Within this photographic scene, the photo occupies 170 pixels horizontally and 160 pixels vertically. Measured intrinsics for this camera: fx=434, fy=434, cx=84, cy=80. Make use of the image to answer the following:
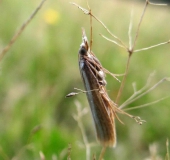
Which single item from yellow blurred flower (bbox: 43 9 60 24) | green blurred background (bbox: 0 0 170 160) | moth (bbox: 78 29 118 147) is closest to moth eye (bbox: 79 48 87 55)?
moth (bbox: 78 29 118 147)

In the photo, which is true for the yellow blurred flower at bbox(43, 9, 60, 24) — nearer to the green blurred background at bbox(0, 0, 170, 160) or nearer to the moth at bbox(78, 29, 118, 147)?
the green blurred background at bbox(0, 0, 170, 160)

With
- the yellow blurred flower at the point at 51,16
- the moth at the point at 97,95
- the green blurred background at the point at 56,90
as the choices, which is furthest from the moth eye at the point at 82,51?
the yellow blurred flower at the point at 51,16

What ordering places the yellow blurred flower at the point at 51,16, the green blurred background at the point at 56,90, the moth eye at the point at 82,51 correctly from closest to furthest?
1. the moth eye at the point at 82,51
2. the green blurred background at the point at 56,90
3. the yellow blurred flower at the point at 51,16

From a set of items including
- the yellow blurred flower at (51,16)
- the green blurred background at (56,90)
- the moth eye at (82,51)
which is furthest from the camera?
the yellow blurred flower at (51,16)

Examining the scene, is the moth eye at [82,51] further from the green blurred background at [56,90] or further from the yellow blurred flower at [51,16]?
the yellow blurred flower at [51,16]

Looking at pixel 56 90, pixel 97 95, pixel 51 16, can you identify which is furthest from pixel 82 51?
pixel 51 16

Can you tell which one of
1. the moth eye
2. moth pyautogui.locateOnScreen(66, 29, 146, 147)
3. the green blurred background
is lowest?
the green blurred background

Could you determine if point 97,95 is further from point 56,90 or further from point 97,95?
point 56,90
